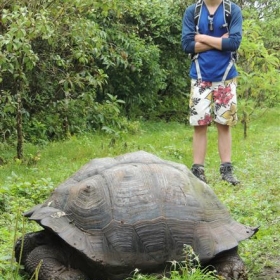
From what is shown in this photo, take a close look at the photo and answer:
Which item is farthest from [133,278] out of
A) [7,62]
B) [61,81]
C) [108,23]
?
[108,23]

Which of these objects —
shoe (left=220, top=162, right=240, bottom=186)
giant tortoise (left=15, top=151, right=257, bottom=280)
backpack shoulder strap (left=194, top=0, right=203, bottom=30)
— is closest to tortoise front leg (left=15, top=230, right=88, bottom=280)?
giant tortoise (left=15, top=151, right=257, bottom=280)

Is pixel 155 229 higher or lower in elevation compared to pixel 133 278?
higher

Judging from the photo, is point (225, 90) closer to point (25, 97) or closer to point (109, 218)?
point (109, 218)

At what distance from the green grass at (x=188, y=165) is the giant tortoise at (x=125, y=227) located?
0.21 m

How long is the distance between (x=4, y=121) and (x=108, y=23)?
3685mm

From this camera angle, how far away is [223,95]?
581 cm

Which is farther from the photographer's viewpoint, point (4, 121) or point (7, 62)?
point (4, 121)

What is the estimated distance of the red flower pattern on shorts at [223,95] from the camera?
5.80 meters

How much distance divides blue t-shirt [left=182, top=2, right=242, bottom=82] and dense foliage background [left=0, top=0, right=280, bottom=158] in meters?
1.43

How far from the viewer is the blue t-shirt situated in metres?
5.78

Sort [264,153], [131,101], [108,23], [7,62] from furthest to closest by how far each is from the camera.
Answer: [131,101]
[108,23]
[264,153]
[7,62]

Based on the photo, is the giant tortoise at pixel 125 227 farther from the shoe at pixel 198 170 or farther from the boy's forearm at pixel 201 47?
the boy's forearm at pixel 201 47

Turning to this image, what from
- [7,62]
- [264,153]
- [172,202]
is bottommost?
[264,153]

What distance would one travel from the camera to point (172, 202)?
3.34 m
